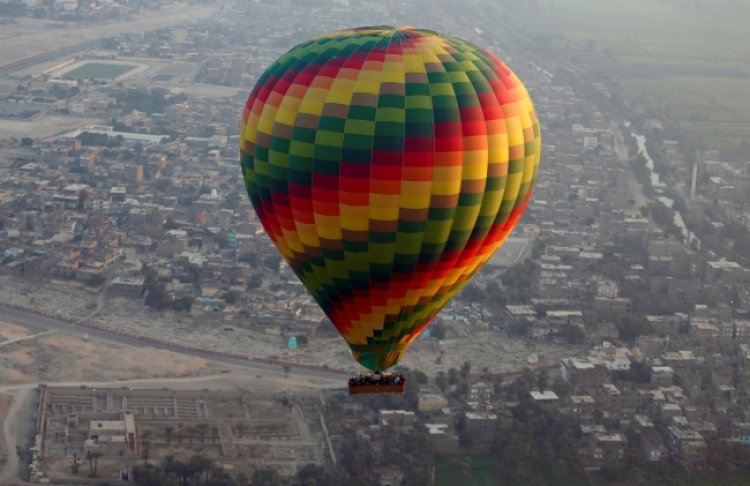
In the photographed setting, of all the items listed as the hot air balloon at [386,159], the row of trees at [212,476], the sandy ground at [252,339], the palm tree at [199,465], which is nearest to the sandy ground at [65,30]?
the sandy ground at [252,339]

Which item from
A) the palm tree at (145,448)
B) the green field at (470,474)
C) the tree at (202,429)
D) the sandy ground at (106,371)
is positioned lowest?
the green field at (470,474)

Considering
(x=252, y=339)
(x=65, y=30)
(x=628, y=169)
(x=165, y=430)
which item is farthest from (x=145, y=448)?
(x=65, y=30)

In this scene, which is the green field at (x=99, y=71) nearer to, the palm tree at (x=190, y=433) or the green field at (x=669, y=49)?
the green field at (x=669, y=49)

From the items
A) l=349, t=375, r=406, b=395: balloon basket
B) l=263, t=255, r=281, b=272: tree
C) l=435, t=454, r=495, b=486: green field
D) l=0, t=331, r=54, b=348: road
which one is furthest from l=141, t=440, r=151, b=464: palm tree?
l=263, t=255, r=281, b=272: tree

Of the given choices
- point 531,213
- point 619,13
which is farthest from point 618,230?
point 619,13

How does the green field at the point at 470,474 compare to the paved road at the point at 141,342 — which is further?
the paved road at the point at 141,342

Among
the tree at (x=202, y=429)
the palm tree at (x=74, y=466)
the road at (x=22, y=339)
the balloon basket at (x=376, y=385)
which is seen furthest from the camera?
the road at (x=22, y=339)

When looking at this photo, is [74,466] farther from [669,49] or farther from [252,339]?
[669,49]
